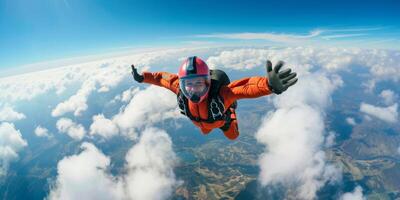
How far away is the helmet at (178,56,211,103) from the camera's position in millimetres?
3674

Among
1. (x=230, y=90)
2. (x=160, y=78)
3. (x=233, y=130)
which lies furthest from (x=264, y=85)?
(x=160, y=78)

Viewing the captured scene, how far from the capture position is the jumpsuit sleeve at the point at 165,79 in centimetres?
494

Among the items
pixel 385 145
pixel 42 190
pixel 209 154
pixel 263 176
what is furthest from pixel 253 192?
pixel 385 145

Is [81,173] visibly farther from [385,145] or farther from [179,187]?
[385,145]

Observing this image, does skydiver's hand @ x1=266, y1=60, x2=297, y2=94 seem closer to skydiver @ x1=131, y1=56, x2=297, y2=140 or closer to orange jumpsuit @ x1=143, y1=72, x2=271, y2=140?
skydiver @ x1=131, y1=56, x2=297, y2=140

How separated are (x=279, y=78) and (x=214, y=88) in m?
1.39

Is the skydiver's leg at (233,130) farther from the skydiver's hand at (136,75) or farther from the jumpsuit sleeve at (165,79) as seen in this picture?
the skydiver's hand at (136,75)

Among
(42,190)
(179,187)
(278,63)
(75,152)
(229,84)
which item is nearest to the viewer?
(278,63)

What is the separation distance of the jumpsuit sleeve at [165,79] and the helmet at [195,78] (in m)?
0.98

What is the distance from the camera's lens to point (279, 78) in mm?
2666

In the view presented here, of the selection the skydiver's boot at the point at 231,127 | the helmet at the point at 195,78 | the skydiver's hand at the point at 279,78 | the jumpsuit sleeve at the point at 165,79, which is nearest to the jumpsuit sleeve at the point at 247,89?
the skydiver's hand at the point at 279,78

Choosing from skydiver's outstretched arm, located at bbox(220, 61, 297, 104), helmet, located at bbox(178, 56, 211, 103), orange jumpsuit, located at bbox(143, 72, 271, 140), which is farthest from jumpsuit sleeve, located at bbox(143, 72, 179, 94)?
skydiver's outstretched arm, located at bbox(220, 61, 297, 104)

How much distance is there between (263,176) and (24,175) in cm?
15174

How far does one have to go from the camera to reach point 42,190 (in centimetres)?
13850
